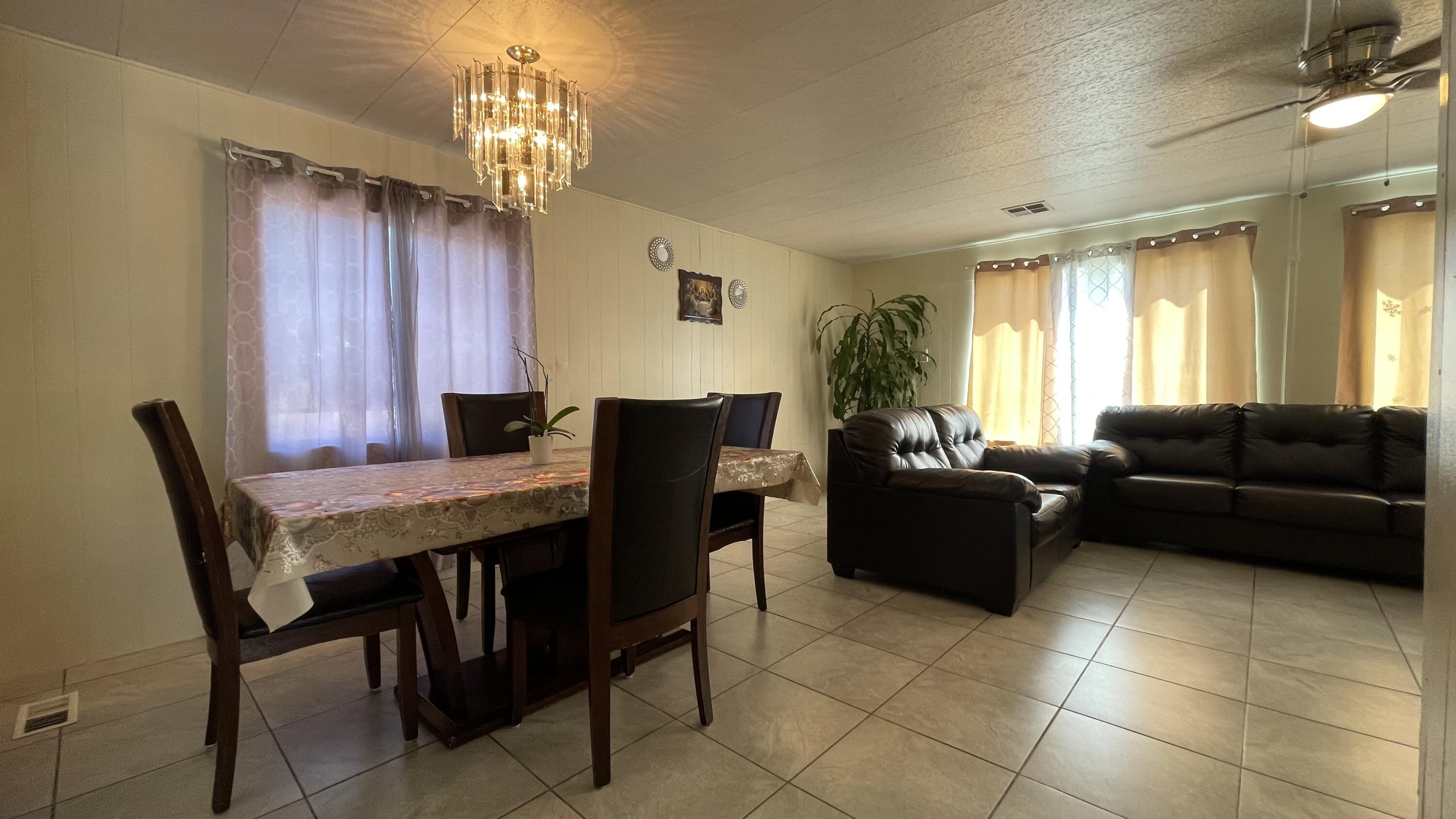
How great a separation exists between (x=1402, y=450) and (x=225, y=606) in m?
5.17

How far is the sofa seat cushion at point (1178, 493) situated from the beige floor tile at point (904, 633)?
1.98 m

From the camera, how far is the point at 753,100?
8.29 ft

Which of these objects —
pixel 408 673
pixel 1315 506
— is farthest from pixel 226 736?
pixel 1315 506

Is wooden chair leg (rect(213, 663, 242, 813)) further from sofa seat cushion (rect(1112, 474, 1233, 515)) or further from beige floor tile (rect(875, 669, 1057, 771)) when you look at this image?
sofa seat cushion (rect(1112, 474, 1233, 515))

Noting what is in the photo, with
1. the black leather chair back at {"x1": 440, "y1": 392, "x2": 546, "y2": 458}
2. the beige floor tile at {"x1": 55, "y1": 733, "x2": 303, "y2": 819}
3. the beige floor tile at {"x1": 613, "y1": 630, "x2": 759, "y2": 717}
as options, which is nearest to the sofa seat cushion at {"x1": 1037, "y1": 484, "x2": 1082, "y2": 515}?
the beige floor tile at {"x1": 613, "y1": 630, "x2": 759, "y2": 717}

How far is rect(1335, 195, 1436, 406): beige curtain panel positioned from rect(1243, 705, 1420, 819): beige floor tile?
3002mm

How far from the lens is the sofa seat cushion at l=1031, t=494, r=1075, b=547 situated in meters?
2.67

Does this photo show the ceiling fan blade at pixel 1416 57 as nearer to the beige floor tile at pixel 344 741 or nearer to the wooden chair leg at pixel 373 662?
the beige floor tile at pixel 344 741

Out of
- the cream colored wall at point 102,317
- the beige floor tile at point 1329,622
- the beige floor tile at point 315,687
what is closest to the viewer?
the beige floor tile at point 315,687

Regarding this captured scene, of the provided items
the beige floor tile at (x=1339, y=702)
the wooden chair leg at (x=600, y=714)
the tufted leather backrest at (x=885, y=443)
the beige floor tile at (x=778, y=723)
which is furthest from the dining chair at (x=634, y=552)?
the beige floor tile at (x=1339, y=702)

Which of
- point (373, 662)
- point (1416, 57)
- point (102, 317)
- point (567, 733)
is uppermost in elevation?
point (1416, 57)

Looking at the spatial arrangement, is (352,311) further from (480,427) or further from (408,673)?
(408,673)

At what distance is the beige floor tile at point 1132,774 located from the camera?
1395mm

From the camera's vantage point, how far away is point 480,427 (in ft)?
8.46
